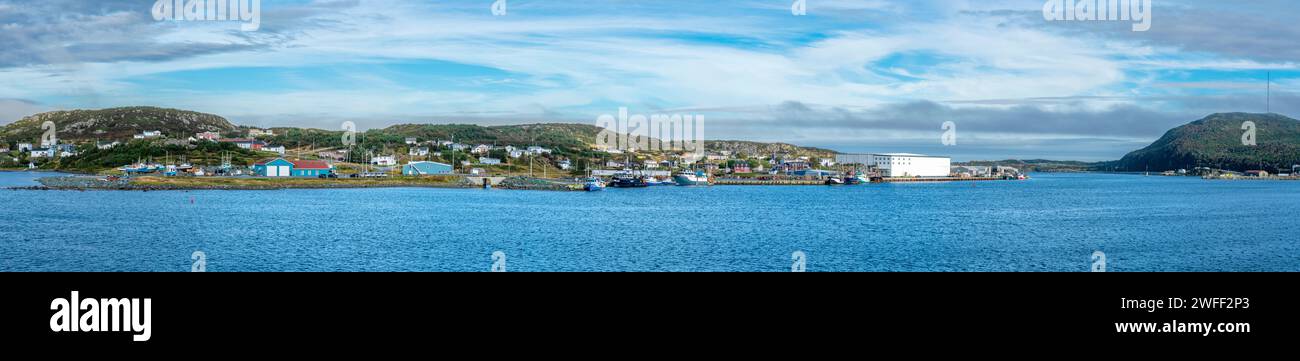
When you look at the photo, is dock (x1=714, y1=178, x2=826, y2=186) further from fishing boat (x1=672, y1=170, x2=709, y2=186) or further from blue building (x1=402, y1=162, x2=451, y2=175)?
blue building (x1=402, y1=162, x2=451, y2=175)

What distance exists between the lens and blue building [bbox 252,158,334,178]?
102375 millimetres

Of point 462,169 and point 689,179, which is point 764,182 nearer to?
point 689,179

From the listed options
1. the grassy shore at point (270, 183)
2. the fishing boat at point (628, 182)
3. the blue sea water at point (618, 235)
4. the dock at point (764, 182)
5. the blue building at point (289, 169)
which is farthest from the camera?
the dock at point (764, 182)

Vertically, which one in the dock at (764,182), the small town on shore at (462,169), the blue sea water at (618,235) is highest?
the small town on shore at (462,169)

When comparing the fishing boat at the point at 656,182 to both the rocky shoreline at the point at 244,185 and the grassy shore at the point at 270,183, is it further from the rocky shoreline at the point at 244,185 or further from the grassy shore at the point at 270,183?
the grassy shore at the point at 270,183

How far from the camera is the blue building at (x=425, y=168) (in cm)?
11508

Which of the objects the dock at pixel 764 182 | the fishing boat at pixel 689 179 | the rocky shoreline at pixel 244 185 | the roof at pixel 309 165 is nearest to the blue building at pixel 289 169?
the roof at pixel 309 165

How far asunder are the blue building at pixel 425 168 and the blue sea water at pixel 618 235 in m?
42.8

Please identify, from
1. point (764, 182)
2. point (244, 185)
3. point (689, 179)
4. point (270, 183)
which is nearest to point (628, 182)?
point (689, 179)

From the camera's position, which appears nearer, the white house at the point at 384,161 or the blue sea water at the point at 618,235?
the blue sea water at the point at 618,235

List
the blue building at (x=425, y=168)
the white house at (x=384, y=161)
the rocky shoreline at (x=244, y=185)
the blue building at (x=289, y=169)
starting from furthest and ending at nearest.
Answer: the white house at (x=384, y=161), the blue building at (x=425, y=168), the blue building at (x=289, y=169), the rocky shoreline at (x=244, y=185)
